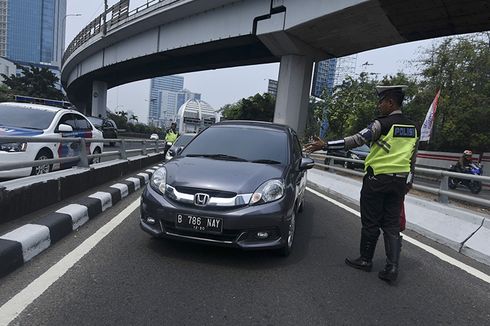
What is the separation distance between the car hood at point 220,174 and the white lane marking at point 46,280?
1198 mm

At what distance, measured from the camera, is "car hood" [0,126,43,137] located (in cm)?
746

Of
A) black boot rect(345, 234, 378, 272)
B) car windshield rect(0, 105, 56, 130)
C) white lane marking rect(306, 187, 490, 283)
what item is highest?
car windshield rect(0, 105, 56, 130)

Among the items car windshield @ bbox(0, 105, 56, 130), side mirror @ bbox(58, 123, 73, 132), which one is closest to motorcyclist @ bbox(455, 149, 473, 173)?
side mirror @ bbox(58, 123, 73, 132)

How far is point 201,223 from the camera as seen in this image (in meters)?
4.05

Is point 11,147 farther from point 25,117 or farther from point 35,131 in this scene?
point 25,117

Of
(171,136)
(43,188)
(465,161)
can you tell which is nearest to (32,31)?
(171,136)

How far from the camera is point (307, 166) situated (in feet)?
17.7

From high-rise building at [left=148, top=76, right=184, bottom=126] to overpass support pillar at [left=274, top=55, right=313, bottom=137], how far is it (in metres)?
110

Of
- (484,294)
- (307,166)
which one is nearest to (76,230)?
(307,166)

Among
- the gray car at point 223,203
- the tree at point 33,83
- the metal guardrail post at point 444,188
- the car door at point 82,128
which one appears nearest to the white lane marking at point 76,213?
the gray car at point 223,203

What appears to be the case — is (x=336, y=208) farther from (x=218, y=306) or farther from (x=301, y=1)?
(x=301, y=1)

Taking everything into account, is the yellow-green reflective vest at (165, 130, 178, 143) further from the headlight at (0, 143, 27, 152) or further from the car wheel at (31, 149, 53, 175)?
the headlight at (0, 143, 27, 152)

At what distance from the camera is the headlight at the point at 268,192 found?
4219 millimetres

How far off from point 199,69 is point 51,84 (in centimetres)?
→ 3502
